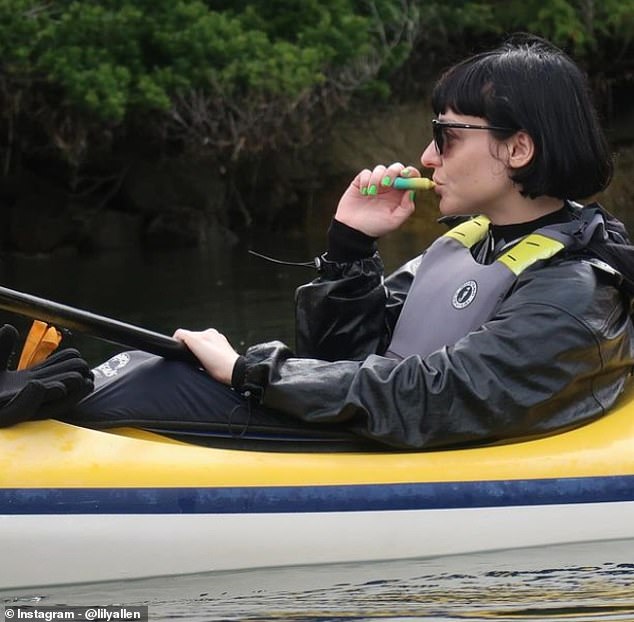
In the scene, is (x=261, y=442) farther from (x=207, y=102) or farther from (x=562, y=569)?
(x=207, y=102)

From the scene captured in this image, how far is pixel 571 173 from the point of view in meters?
2.35

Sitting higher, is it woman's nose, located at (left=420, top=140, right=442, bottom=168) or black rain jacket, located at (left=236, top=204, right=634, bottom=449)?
woman's nose, located at (left=420, top=140, right=442, bottom=168)

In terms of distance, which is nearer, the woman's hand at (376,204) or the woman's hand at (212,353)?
the woman's hand at (212,353)

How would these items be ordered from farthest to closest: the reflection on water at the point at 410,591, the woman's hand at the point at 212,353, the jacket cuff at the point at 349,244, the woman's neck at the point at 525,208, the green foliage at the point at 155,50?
the green foliage at the point at 155,50
the jacket cuff at the point at 349,244
the woman's neck at the point at 525,208
the woman's hand at the point at 212,353
the reflection on water at the point at 410,591

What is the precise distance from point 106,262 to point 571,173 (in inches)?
281

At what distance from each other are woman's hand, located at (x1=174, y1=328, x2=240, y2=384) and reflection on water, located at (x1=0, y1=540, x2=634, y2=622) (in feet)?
1.13

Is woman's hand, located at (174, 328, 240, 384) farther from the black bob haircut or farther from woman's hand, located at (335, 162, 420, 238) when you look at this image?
the black bob haircut

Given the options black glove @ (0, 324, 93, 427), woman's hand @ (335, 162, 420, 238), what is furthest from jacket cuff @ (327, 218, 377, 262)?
black glove @ (0, 324, 93, 427)

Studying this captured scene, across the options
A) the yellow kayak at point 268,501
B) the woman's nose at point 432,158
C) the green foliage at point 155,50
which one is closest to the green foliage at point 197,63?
the green foliage at point 155,50

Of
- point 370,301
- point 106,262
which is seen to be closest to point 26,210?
point 106,262

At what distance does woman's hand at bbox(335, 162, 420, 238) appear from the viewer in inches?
98.9

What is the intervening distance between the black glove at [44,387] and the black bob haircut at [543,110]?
0.82 metres

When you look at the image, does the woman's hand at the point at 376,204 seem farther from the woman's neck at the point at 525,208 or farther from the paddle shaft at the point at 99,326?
the paddle shaft at the point at 99,326

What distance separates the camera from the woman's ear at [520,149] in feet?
7.68
